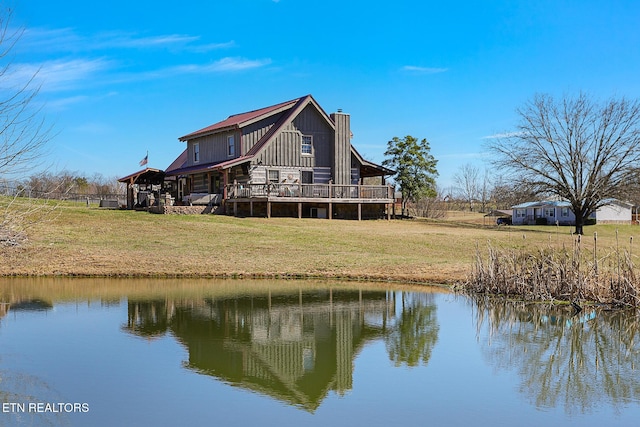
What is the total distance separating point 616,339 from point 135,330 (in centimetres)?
1052

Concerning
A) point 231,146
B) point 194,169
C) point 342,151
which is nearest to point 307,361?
point 342,151

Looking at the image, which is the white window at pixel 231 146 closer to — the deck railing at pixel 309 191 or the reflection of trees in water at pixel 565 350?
the deck railing at pixel 309 191

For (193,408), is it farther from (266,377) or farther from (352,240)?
(352,240)

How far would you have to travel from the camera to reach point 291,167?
45.8 m

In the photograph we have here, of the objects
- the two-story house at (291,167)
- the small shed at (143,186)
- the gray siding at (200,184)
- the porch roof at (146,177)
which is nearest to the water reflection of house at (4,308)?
the two-story house at (291,167)

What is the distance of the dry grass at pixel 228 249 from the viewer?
24.0m

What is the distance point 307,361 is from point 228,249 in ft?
53.4

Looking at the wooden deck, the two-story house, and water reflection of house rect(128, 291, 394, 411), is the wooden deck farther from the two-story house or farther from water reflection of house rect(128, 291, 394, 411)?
water reflection of house rect(128, 291, 394, 411)

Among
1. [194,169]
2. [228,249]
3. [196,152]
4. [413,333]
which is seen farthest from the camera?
[196,152]

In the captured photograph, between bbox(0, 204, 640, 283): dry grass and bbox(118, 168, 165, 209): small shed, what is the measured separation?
9.76 metres

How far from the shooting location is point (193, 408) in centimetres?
933

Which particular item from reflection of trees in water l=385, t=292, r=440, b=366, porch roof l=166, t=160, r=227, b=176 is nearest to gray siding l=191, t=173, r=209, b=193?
porch roof l=166, t=160, r=227, b=176

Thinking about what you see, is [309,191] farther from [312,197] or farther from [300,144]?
[300,144]

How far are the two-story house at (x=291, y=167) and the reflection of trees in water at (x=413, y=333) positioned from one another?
24.1m
